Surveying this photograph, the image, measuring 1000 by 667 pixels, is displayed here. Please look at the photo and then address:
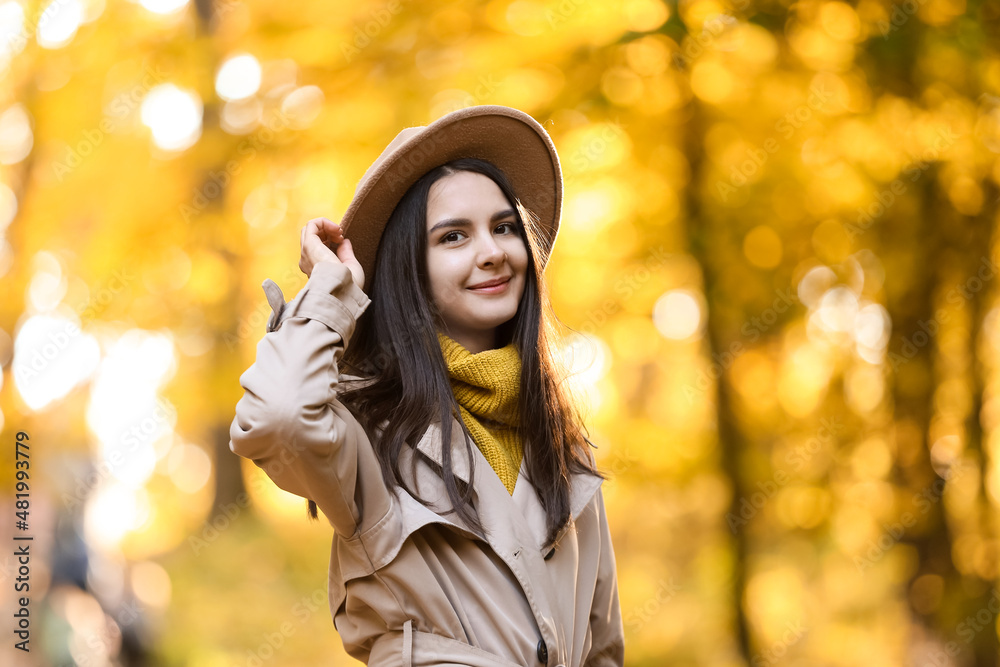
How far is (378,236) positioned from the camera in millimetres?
1973

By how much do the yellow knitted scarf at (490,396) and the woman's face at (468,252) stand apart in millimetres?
88

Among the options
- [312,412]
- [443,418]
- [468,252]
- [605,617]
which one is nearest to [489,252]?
[468,252]

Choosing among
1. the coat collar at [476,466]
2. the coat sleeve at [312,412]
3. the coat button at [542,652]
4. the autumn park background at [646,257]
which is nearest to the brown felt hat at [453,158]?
the coat sleeve at [312,412]

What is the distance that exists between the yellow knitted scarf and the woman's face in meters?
0.09

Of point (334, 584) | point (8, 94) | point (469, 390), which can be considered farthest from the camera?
point (8, 94)

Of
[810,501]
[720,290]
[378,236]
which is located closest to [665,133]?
[720,290]

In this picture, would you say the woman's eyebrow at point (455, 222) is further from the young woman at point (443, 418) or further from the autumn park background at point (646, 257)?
the autumn park background at point (646, 257)

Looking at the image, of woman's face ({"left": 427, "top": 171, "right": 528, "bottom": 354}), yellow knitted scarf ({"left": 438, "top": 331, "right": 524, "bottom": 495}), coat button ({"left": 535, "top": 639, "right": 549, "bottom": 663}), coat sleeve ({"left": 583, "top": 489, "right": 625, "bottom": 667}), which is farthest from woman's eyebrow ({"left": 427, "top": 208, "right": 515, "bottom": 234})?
coat button ({"left": 535, "top": 639, "right": 549, "bottom": 663})

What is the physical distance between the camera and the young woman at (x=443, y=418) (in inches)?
60.2

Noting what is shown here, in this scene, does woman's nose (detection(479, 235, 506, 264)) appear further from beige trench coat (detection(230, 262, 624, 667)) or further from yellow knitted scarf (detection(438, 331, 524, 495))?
beige trench coat (detection(230, 262, 624, 667))

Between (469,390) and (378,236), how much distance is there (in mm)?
435

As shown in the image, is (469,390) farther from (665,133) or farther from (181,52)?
(181,52)

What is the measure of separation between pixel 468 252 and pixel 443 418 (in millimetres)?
391

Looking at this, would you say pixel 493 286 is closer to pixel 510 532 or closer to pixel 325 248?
pixel 325 248
